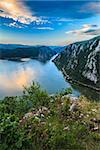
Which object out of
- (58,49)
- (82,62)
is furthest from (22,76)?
(82,62)

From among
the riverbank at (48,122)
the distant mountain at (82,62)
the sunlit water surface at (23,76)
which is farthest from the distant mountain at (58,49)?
the riverbank at (48,122)

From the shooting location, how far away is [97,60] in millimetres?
5367

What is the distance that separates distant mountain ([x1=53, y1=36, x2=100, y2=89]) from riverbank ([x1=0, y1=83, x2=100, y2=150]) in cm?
39

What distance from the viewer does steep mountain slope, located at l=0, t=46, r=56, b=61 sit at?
15.3 ft

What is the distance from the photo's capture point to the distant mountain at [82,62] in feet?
16.5

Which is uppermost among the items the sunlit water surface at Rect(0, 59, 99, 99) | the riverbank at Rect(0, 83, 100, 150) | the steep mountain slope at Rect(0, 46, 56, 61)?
the steep mountain slope at Rect(0, 46, 56, 61)

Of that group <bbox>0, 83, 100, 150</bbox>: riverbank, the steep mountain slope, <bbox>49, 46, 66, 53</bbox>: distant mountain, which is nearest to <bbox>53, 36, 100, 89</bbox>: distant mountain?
<bbox>49, 46, 66, 53</bbox>: distant mountain

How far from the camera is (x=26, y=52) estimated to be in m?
4.73

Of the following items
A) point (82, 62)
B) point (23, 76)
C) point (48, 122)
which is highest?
point (82, 62)

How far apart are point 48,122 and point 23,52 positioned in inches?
42.6

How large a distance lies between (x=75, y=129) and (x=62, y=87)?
79cm

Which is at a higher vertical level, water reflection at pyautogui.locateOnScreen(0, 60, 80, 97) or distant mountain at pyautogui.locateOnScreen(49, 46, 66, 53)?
distant mountain at pyautogui.locateOnScreen(49, 46, 66, 53)

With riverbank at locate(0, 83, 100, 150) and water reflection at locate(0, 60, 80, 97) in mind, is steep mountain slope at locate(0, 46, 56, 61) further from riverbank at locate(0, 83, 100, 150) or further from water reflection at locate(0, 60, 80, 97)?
riverbank at locate(0, 83, 100, 150)

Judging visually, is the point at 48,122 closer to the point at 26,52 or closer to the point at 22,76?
the point at 22,76
